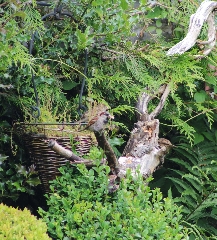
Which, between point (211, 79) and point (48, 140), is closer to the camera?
point (48, 140)

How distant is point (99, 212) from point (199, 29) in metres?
1.85

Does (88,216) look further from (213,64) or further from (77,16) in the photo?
(213,64)

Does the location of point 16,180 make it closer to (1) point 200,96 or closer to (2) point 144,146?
(2) point 144,146

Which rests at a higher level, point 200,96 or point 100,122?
point 200,96

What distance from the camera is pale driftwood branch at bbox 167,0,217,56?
3198 mm

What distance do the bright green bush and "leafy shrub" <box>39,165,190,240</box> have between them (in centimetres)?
14

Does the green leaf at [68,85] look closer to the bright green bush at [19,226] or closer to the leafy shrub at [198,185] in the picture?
the leafy shrub at [198,185]

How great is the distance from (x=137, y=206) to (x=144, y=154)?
599mm

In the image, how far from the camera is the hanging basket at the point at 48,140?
2207 mm

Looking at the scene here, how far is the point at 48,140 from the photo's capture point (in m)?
2.18

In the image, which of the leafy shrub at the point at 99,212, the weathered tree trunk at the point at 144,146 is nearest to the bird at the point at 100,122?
the leafy shrub at the point at 99,212

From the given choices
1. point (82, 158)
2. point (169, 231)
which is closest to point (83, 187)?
point (82, 158)

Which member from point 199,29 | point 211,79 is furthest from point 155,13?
point 211,79

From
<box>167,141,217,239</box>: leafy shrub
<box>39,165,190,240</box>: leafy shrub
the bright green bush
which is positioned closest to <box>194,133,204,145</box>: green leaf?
<box>167,141,217,239</box>: leafy shrub
